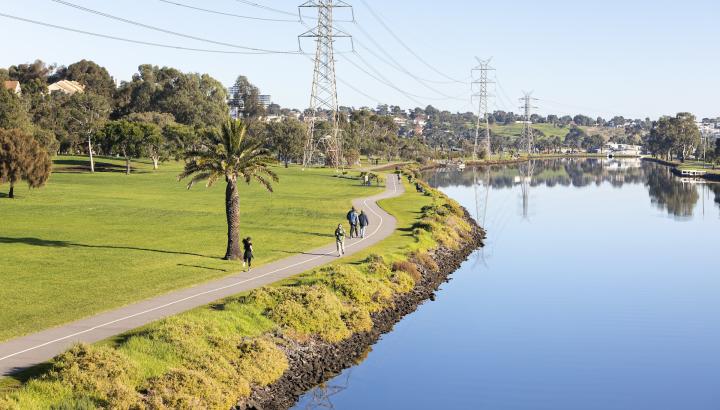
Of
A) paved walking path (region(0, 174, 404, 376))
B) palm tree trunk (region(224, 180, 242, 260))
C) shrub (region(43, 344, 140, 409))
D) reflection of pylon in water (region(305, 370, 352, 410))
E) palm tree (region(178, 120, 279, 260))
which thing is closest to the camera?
shrub (region(43, 344, 140, 409))

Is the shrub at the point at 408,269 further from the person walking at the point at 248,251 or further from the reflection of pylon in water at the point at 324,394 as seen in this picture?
the reflection of pylon in water at the point at 324,394

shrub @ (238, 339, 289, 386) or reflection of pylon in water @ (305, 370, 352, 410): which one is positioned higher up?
shrub @ (238, 339, 289, 386)

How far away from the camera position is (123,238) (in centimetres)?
5347

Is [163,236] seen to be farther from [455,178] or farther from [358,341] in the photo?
[455,178]

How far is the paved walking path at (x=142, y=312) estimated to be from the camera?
83.6 ft

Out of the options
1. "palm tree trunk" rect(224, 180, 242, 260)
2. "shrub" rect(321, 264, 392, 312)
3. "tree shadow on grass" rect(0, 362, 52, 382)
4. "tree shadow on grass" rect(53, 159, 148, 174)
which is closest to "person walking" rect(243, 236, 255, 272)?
"palm tree trunk" rect(224, 180, 242, 260)

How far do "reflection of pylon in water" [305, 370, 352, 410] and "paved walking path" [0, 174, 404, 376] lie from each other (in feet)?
22.1

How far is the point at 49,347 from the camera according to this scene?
26.2m

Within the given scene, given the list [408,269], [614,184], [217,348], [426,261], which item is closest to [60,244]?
[408,269]

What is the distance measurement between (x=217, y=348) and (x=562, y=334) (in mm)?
18430

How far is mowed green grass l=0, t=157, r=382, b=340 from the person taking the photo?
34.2m

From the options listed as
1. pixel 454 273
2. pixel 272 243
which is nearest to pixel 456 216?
pixel 454 273

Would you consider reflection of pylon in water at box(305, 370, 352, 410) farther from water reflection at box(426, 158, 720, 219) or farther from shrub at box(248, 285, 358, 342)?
water reflection at box(426, 158, 720, 219)

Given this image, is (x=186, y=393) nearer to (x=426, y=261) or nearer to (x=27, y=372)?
(x=27, y=372)
